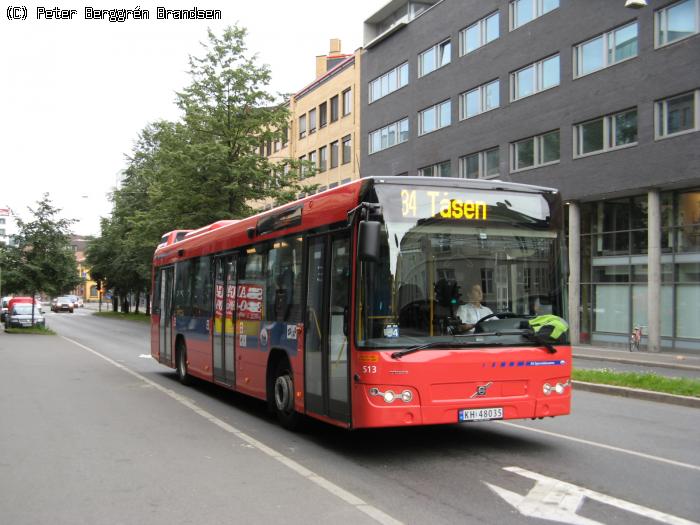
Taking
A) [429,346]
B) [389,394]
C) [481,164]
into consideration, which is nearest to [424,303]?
[429,346]

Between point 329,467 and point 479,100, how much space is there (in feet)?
96.5

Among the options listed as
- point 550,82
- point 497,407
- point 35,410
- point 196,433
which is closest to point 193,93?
point 550,82

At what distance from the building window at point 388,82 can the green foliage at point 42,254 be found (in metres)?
18.3

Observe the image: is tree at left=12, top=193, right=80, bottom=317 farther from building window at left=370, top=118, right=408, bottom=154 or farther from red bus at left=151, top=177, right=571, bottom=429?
red bus at left=151, top=177, right=571, bottom=429

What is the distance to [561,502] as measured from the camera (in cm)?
589

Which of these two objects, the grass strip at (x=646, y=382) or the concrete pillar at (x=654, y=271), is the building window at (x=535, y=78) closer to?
the concrete pillar at (x=654, y=271)

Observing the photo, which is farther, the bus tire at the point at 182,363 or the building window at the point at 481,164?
the building window at the point at 481,164

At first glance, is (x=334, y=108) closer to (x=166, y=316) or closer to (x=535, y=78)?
(x=535, y=78)

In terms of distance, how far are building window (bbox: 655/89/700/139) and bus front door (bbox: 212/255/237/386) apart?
1780 cm

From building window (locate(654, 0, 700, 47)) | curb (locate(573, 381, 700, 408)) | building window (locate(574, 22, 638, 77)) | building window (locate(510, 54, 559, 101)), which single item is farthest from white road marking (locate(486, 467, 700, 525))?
building window (locate(510, 54, 559, 101))

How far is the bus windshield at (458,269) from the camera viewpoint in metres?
7.30

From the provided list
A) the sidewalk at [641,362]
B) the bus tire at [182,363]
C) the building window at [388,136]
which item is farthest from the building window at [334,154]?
the bus tire at [182,363]

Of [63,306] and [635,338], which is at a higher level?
[635,338]

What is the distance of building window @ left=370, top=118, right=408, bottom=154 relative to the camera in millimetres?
40844
